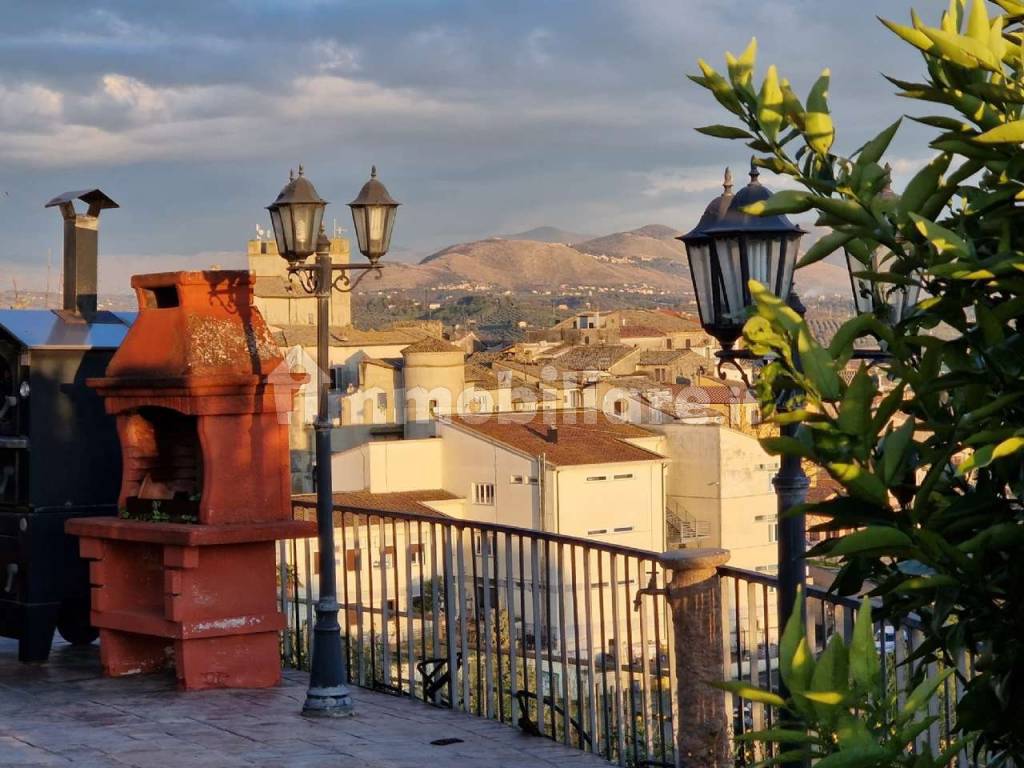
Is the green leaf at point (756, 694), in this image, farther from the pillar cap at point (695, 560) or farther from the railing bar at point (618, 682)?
the railing bar at point (618, 682)

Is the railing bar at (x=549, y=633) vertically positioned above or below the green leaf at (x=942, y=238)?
below

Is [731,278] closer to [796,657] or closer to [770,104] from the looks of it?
[770,104]

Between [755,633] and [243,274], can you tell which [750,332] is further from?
[243,274]

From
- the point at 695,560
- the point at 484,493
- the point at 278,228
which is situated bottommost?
the point at 484,493

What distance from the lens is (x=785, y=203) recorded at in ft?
6.05

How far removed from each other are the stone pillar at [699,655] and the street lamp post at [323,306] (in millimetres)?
2131

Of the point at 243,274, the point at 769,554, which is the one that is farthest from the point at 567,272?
the point at 243,274

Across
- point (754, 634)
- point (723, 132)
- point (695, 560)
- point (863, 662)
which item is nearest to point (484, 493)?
point (695, 560)

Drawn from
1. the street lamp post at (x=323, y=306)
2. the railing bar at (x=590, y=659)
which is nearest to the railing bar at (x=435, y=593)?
the street lamp post at (x=323, y=306)

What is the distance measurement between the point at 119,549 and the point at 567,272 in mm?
162785

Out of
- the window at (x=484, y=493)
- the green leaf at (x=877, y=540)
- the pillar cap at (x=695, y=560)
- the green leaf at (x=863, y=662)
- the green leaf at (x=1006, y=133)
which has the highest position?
the green leaf at (x=1006, y=133)

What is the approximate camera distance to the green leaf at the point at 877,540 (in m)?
1.67

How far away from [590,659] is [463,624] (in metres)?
1.12

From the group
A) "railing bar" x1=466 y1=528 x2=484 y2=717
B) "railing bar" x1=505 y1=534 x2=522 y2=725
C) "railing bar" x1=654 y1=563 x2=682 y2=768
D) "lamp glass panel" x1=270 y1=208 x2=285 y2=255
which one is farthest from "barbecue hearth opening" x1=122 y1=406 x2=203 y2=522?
"railing bar" x1=654 y1=563 x2=682 y2=768
